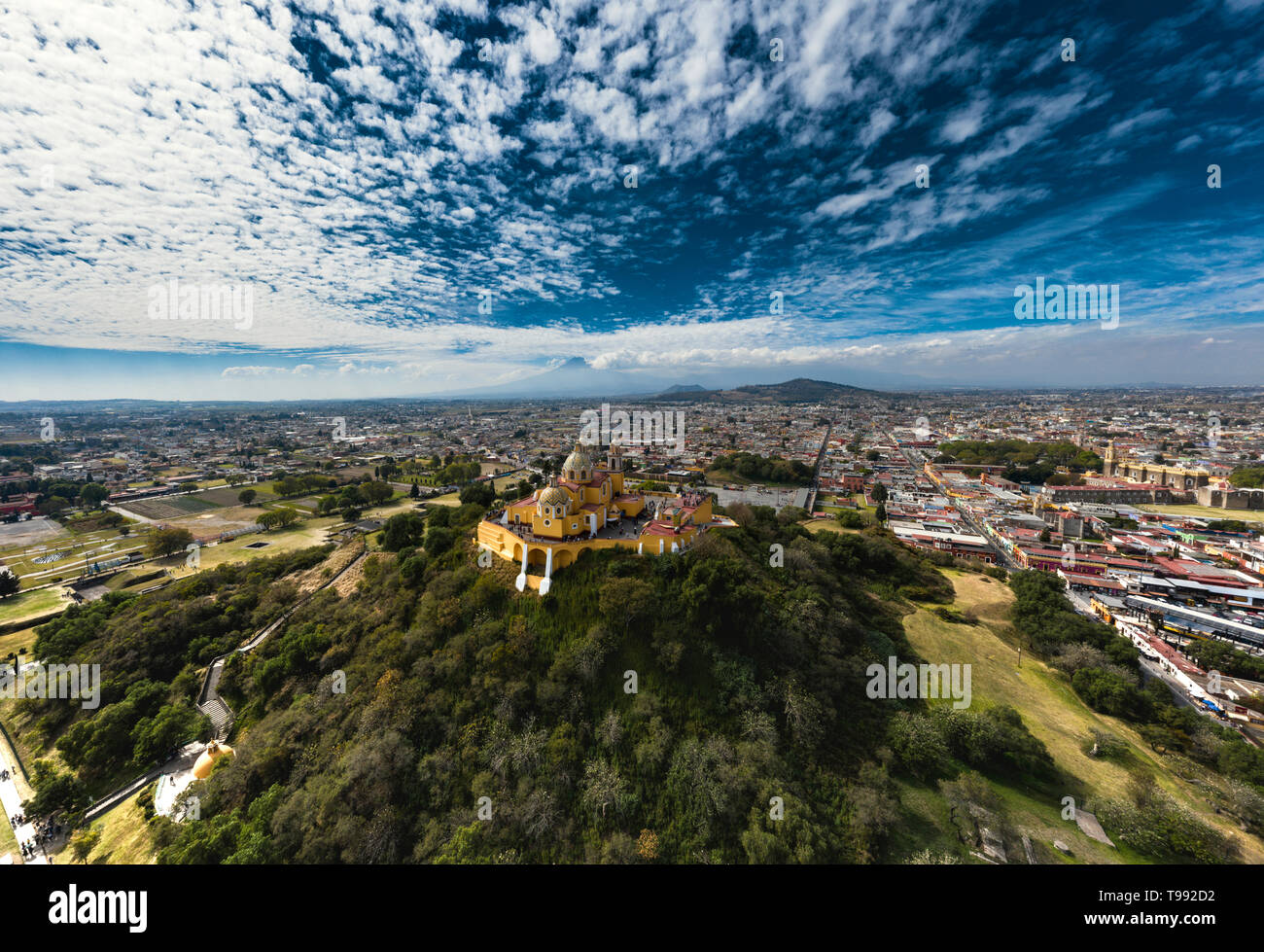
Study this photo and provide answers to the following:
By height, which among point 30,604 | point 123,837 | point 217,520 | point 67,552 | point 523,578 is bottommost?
point 123,837

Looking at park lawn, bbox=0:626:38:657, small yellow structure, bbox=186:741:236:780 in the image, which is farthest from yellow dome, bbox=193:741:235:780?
park lawn, bbox=0:626:38:657

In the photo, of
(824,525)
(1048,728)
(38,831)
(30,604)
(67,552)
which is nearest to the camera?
(38,831)

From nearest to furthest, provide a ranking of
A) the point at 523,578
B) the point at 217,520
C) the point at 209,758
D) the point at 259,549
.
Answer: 1. the point at 209,758
2. the point at 523,578
3. the point at 259,549
4. the point at 217,520

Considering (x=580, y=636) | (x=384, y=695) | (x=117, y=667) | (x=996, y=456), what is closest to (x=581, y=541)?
(x=580, y=636)

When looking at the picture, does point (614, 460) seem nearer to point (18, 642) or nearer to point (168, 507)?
point (18, 642)

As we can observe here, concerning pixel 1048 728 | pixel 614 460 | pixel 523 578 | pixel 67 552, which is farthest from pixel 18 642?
pixel 1048 728

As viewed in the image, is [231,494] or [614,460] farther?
[231,494]

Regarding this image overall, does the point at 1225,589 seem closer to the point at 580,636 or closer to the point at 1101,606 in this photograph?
the point at 1101,606
